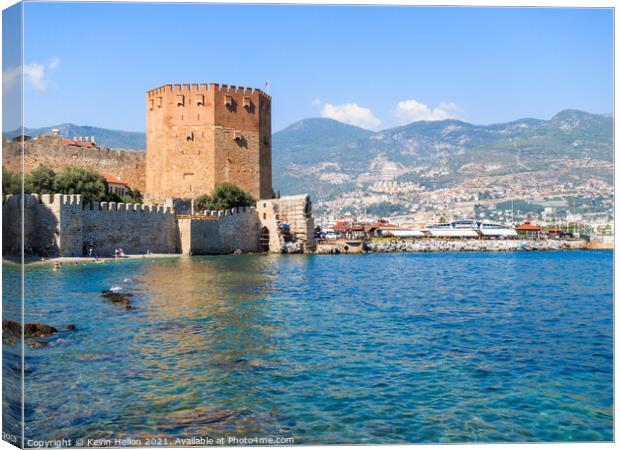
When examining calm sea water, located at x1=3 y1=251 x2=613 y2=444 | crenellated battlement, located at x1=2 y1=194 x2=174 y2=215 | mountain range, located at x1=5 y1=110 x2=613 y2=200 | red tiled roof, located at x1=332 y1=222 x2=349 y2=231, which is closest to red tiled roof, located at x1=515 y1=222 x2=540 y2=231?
red tiled roof, located at x1=332 y1=222 x2=349 y2=231

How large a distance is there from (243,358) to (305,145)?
152402mm

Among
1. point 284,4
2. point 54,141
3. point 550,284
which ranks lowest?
point 550,284

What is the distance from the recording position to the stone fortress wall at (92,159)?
2470 centimetres

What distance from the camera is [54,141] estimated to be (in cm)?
2570

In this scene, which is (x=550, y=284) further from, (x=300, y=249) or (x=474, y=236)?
(x=474, y=236)

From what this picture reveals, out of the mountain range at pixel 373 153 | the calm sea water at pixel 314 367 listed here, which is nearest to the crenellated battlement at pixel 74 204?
the calm sea water at pixel 314 367

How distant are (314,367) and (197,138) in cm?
2405

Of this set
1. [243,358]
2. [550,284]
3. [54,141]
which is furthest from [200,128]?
[243,358]

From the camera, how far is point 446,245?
38.9 meters

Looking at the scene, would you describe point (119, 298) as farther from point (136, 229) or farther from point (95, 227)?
point (136, 229)

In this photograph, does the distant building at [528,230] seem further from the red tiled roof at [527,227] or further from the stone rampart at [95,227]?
the stone rampart at [95,227]

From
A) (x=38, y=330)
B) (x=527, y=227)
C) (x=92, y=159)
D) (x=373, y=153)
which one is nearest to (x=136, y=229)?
(x=92, y=159)

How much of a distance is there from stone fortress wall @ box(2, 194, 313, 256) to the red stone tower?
9.81 feet

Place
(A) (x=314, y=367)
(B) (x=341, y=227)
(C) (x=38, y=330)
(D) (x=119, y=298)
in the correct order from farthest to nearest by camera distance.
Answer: (B) (x=341, y=227), (D) (x=119, y=298), (C) (x=38, y=330), (A) (x=314, y=367)
